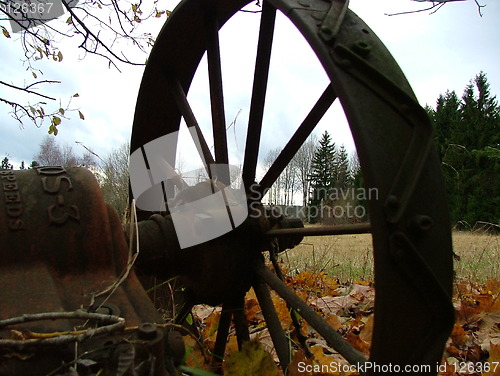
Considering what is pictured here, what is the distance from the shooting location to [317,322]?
1440 mm

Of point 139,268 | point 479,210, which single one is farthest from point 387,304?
point 479,210

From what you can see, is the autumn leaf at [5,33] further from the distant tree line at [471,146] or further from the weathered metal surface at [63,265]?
the distant tree line at [471,146]

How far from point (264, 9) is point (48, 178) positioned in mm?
1173

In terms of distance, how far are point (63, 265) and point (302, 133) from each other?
1.07 metres

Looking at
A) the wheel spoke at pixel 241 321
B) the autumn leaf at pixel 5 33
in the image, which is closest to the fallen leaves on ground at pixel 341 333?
the wheel spoke at pixel 241 321

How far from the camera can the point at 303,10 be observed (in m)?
1.28

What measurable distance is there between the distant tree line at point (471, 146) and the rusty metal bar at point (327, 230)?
20.5 m

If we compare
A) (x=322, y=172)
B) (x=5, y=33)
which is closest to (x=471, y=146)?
(x=322, y=172)

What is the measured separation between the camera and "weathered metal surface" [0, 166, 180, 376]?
1161 mm

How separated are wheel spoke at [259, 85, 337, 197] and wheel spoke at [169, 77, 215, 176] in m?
0.32

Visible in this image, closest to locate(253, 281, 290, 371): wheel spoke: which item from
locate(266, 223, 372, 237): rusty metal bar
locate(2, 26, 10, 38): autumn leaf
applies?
locate(266, 223, 372, 237): rusty metal bar

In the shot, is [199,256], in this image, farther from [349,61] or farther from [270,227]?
[349,61]

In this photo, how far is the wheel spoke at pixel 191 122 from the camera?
2.11 metres

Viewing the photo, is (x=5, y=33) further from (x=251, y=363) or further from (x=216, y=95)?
(x=251, y=363)
